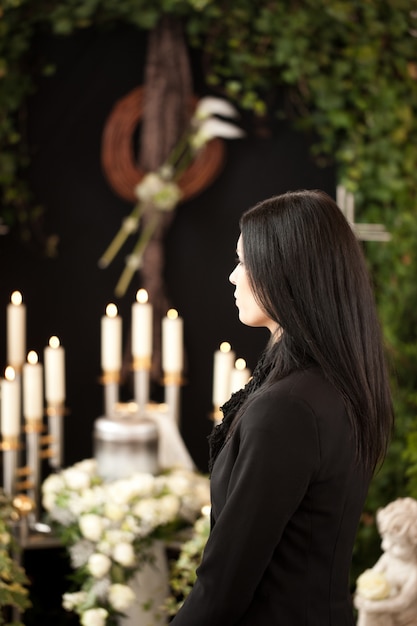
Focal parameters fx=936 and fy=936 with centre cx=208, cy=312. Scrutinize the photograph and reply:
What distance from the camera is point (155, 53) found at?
3.46 m

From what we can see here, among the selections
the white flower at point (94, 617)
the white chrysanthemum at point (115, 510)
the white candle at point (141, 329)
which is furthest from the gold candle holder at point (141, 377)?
the white flower at point (94, 617)

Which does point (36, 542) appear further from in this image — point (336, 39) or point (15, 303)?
point (336, 39)

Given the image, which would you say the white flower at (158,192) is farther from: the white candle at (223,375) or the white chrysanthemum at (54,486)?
the white chrysanthemum at (54,486)

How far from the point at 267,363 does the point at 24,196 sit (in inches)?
85.4

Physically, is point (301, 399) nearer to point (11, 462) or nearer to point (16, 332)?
point (11, 462)

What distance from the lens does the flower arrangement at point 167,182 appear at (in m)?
3.41

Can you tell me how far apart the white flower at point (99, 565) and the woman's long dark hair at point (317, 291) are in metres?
1.19

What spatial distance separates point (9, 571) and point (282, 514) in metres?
1.29

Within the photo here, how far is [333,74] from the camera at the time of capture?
3326 millimetres

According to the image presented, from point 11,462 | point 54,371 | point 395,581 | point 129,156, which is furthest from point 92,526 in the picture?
point 129,156

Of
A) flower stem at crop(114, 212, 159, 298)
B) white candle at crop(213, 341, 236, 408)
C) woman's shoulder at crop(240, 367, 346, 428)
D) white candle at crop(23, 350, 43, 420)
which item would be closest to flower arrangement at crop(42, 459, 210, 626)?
white candle at crop(23, 350, 43, 420)

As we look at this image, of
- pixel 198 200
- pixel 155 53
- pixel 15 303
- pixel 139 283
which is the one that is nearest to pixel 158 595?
pixel 15 303

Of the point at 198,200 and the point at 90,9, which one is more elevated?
the point at 90,9

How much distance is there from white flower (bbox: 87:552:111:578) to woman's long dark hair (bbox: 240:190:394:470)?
1190mm
